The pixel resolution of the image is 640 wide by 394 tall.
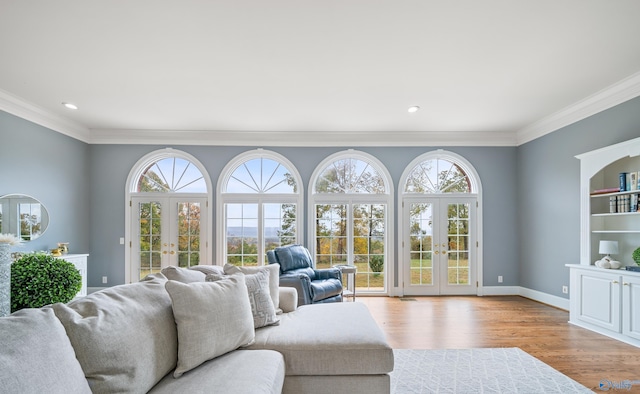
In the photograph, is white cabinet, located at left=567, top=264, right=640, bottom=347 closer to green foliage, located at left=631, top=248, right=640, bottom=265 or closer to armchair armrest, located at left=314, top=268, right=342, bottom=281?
green foliage, located at left=631, top=248, right=640, bottom=265

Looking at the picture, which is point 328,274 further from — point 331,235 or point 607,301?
point 607,301

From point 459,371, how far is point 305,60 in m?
3.15

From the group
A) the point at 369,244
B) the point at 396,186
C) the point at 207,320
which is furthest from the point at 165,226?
the point at 207,320

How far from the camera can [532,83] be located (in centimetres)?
377

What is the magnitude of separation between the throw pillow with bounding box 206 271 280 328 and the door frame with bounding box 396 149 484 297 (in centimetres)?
377

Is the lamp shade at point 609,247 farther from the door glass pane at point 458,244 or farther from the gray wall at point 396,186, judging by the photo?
the door glass pane at point 458,244

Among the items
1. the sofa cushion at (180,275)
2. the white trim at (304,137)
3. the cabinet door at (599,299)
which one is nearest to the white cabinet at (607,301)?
the cabinet door at (599,299)

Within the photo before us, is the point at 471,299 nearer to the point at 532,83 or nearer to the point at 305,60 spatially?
the point at 532,83

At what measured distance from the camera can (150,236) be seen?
5.85 m

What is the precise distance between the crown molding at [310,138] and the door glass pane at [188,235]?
1.19 m

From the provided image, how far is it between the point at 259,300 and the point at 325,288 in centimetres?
212

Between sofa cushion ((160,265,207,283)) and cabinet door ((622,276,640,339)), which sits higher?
sofa cushion ((160,265,207,283))

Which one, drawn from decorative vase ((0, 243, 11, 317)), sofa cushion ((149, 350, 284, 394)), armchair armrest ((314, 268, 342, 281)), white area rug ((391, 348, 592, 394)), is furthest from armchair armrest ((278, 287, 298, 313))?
decorative vase ((0, 243, 11, 317))

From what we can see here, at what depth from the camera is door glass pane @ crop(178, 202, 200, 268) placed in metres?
5.84
